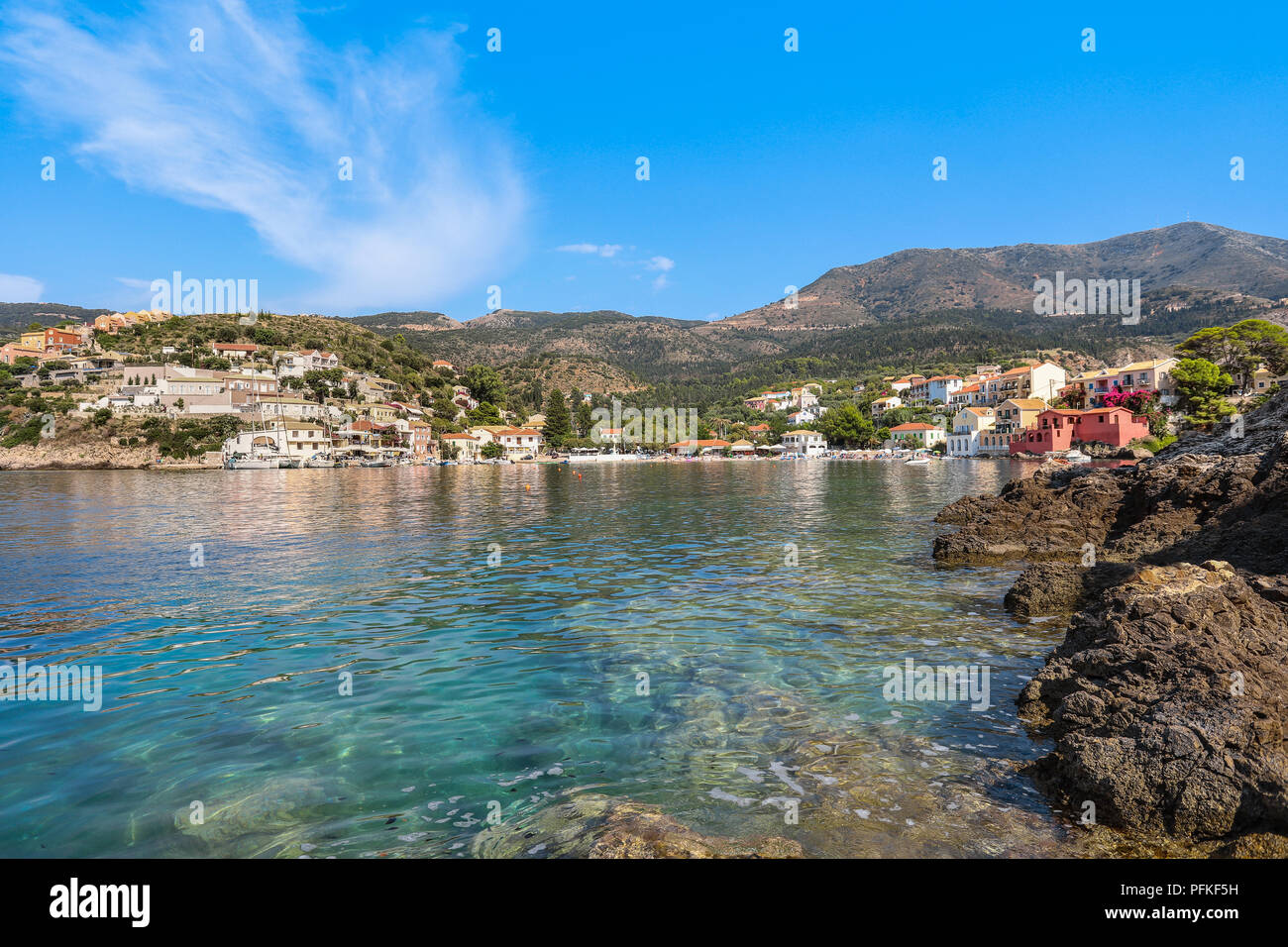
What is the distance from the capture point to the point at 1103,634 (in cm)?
755

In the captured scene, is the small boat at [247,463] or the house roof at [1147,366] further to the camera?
the house roof at [1147,366]

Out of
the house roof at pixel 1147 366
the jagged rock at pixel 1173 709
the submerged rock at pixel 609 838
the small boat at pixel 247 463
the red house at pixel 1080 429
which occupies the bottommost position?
the submerged rock at pixel 609 838

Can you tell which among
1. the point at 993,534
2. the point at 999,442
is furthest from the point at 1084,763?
the point at 999,442

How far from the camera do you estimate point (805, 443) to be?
439 feet

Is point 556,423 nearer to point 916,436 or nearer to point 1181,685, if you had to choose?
point 916,436

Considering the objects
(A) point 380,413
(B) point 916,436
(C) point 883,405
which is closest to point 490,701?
(A) point 380,413

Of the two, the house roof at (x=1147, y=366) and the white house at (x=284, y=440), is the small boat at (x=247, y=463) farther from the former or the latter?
the house roof at (x=1147, y=366)

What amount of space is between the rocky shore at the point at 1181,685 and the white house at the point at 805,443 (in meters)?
120

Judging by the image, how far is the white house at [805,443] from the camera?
5207 inches

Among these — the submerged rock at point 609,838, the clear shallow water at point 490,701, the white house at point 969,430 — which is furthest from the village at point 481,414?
the submerged rock at point 609,838

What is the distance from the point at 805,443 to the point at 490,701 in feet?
429

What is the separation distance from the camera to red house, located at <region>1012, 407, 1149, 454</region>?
8156 centimetres

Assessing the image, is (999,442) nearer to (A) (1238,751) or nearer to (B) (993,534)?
(B) (993,534)
